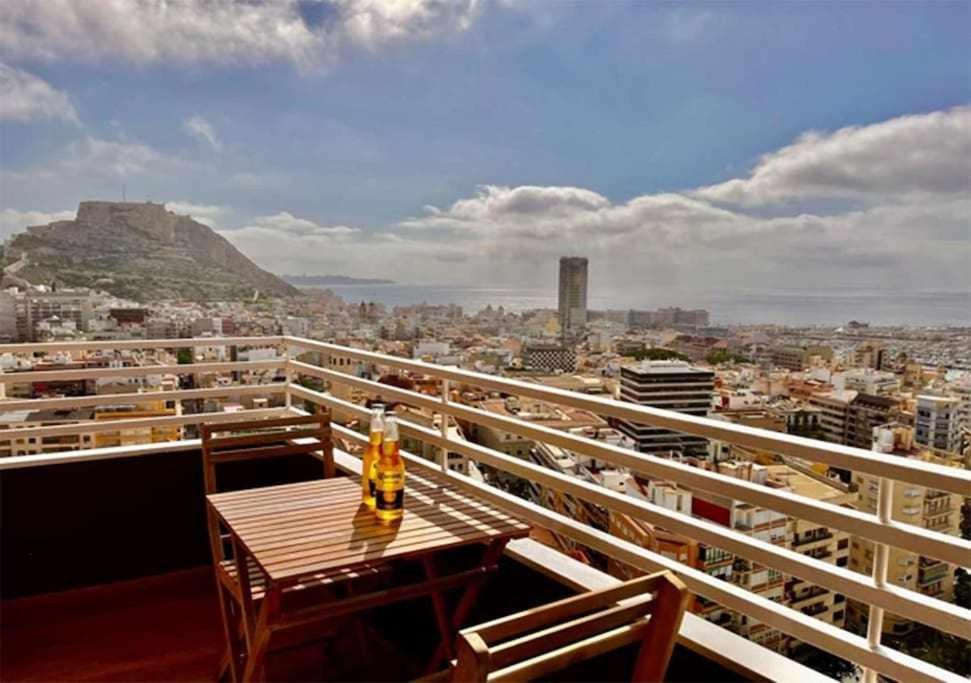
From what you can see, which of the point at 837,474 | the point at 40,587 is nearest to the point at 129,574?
the point at 40,587

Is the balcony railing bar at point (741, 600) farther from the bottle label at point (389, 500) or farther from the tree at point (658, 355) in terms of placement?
the tree at point (658, 355)

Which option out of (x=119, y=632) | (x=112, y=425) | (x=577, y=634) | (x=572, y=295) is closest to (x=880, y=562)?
(x=577, y=634)

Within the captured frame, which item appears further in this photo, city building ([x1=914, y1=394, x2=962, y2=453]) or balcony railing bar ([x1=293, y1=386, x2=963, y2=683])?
city building ([x1=914, y1=394, x2=962, y2=453])

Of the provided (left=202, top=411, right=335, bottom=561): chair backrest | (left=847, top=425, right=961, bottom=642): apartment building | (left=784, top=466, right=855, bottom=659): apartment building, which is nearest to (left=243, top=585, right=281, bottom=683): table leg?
(left=202, top=411, right=335, bottom=561): chair backrest

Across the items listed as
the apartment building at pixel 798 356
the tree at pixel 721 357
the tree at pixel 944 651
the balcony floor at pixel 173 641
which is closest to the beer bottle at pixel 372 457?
the balcony floor at pixel 173 641

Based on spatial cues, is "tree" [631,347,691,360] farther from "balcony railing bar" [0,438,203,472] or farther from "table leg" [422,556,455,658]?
"balcony railing bar" [0,438,203,472]

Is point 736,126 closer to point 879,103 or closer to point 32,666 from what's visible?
point 879,103
